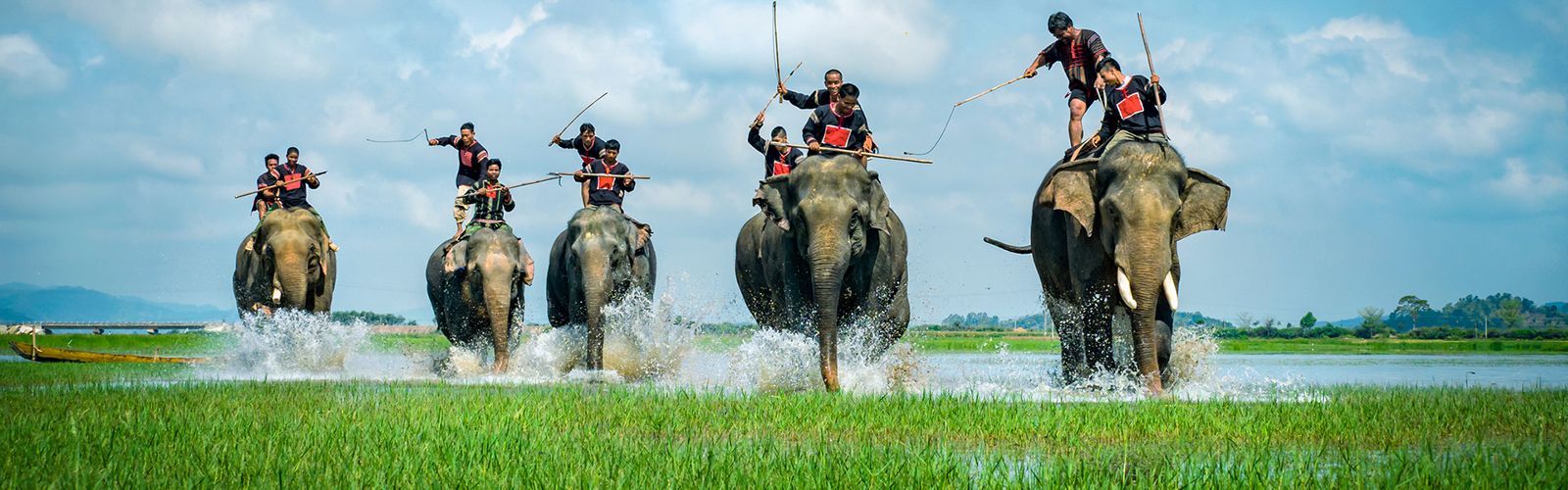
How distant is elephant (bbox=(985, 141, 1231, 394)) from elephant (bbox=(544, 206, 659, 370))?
7005 mm

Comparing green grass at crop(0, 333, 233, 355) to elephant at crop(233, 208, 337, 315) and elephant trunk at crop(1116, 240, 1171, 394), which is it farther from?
elephant trunk at crop(1116, 240, 1171, 394)

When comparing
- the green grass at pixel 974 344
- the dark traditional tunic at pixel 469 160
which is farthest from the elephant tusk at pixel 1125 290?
the dark traditional tunic at pixel 469 160

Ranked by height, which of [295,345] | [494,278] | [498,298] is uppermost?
[494,278]

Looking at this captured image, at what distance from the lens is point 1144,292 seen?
13.8m

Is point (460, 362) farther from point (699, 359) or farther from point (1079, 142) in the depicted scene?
point (1079, 142)

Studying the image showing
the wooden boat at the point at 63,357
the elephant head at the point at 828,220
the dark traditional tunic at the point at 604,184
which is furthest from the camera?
the wooden boat at the point at 63,357

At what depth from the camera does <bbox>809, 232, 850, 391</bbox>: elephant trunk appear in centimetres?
1503

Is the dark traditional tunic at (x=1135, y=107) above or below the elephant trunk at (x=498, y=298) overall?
above

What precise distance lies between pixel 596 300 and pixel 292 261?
599 centimetres

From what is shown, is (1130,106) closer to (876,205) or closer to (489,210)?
(876,205)

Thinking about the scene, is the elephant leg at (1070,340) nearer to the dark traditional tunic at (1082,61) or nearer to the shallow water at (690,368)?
the shallow water at (690,368)

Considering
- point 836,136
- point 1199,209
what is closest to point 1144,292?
point 1199,209

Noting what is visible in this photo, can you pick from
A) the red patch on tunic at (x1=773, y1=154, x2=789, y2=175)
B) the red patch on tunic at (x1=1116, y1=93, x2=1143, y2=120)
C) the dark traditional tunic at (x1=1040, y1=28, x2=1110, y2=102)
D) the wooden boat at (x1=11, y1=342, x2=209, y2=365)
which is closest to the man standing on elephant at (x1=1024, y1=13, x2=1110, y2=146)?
the dark traditional tunic at (x1=1040, y1=28, x2=1110, y2=102)

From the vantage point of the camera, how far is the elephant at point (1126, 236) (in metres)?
13.8
